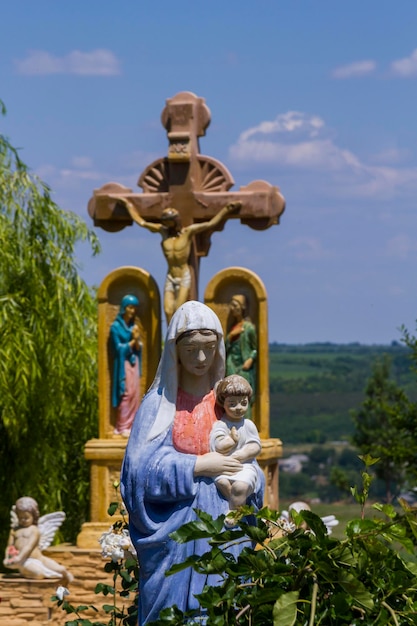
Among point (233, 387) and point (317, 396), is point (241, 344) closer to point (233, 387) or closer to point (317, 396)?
point (233, 387)

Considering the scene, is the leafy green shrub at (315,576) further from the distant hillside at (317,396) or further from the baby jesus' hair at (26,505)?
the distant hillside at (317,396)

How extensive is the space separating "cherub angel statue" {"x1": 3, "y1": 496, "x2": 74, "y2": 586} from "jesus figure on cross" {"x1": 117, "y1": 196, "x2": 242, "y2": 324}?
2.54m

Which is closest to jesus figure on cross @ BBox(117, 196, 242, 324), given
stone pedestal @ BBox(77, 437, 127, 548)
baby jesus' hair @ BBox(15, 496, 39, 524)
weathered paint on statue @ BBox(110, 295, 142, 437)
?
weathered paint on statue @ BBox(110, 295, 142, 437)

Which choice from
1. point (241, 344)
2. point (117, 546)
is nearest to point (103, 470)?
point (241, 344)

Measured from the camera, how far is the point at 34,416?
54.1 ft

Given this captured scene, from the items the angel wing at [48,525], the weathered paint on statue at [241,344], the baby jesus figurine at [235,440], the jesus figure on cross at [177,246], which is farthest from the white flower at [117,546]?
the jesus figure on cross at [177,246]

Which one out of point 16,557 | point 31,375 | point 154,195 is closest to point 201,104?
point 154,195

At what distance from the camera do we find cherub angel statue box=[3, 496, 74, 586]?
11.7 m

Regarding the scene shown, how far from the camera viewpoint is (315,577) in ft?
13.2

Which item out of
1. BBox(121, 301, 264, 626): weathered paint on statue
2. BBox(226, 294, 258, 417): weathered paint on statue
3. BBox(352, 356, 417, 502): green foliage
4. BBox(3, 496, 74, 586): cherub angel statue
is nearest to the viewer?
BBox(121, 301, 264, 626): weathered paint on statue

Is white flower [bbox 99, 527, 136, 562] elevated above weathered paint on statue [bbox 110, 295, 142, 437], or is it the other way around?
weathered paint on statue [bbox 110, 295, 142, 437]

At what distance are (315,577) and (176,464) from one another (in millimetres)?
1651

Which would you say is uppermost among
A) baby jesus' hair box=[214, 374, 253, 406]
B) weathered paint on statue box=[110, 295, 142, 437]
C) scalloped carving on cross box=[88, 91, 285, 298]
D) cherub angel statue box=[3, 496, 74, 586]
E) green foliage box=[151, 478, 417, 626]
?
scalloped carving on cross box=[88, 91, 285, 298]

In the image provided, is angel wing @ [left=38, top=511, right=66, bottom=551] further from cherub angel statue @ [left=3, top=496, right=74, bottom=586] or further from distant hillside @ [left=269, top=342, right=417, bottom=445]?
distant hillside @ [left=269, top=342, right=417, bottom=445]
